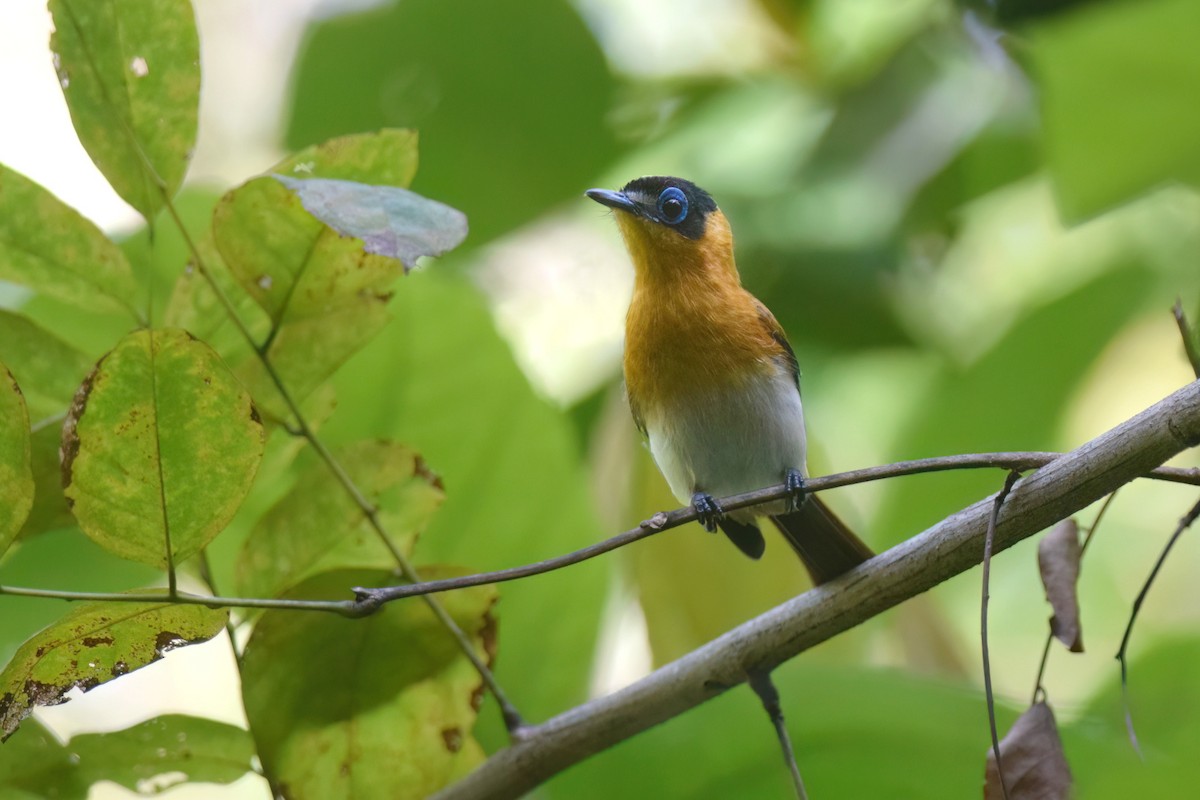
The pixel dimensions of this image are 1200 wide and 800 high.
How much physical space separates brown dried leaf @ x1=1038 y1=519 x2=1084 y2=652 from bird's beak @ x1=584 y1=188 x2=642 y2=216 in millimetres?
929

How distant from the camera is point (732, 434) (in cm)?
186

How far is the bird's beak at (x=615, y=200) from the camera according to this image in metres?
1.85

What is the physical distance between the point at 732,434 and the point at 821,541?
336mm

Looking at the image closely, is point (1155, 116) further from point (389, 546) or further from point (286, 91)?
point (286, 91)

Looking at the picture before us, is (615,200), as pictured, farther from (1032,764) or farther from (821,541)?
(1032,764)

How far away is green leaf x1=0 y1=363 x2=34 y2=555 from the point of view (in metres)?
1.02

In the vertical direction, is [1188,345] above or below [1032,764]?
above

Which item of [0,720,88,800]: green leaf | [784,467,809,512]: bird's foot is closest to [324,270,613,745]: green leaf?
[784,467,809,512]: bird's foot

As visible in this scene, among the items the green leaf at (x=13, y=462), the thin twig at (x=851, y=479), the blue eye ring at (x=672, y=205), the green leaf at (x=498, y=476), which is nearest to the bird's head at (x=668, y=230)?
the blue eye ring at (x=672, y=205)

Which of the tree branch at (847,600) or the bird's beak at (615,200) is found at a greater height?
the bird's beak at (615,200)

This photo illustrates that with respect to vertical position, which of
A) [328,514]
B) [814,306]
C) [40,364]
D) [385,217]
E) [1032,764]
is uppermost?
[814,306]

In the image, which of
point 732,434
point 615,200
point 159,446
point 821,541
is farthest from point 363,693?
point 615,200

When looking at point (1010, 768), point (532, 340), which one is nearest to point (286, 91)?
point (532, 340)

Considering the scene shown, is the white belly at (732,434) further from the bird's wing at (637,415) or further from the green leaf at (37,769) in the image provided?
the green leaf at (37,769)
